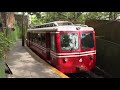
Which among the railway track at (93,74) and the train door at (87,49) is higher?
the train door at (87,49)

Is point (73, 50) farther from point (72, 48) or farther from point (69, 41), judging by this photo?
point (69, 41)

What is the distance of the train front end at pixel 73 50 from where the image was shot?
1345cm

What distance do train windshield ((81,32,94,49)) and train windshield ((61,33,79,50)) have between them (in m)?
0.42

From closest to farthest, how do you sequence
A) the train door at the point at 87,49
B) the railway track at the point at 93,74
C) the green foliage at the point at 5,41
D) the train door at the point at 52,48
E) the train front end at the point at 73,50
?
the green foliage at the point at 5,41 < the train front end at the point at 73,50 < the train door at the point at 87,49 < the train door at the point at 52,48 < the railway track at the point at 93,74

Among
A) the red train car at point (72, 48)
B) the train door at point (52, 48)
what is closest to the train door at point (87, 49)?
the red train car at point (72, 48)

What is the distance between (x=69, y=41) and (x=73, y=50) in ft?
1.71

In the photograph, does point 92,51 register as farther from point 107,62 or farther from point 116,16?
point 116,16

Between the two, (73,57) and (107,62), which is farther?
(107,62)

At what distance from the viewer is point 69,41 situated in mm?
13594

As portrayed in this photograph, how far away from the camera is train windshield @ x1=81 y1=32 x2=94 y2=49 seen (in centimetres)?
1391

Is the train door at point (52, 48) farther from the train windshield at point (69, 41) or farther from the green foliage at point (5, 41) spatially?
the green foliage at point (5, 41)
